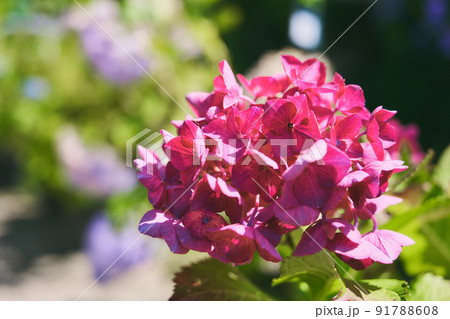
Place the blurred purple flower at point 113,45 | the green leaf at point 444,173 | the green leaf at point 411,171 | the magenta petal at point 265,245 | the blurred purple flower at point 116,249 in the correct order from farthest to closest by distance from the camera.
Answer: the blurred purple flower at point 113,45
the blurred purple flower at point 116,249
the green leaf at point 444,173
the green leaf at point 411,171
the magenta petal at point 265,245

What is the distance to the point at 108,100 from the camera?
1.80m

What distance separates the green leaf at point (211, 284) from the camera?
0.45m

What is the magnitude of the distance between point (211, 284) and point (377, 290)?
0.52 feet

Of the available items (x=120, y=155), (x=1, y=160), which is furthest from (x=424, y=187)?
(x=1, y=160)

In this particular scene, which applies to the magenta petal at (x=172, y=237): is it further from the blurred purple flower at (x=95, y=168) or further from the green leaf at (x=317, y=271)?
the blurred purple flower at (x=95, y=168)

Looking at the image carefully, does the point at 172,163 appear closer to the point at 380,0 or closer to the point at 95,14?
the point at 95,14

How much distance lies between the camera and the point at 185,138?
376 mm

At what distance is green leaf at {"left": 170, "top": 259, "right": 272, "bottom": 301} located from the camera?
0.45 m

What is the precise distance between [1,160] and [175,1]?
1507 millimetres

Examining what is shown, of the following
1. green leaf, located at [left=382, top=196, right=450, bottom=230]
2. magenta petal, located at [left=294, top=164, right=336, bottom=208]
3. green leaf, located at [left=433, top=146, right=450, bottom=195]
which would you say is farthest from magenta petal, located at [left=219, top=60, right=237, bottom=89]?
green leaf, located at [left=433, top=146, right=450, bottom=195]

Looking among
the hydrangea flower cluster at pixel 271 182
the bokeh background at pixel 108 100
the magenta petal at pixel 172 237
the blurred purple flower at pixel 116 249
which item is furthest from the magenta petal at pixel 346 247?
the blurred purple flower at pixel 116 249

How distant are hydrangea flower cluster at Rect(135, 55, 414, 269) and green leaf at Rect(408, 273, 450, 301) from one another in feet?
0.33

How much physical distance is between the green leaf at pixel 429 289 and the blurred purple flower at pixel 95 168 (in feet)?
4.20

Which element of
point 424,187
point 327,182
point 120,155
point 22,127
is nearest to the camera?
point 327,182
